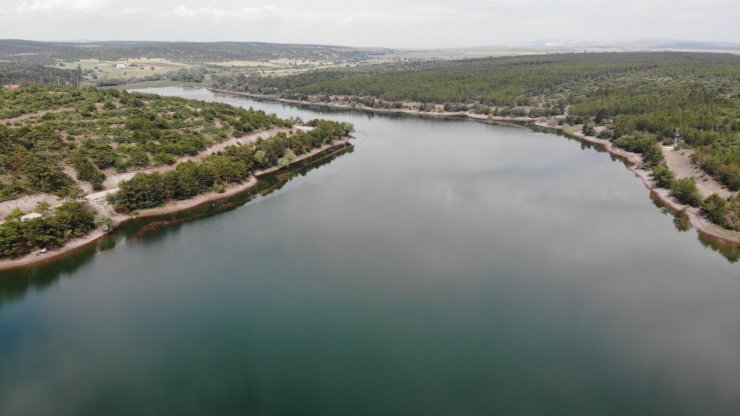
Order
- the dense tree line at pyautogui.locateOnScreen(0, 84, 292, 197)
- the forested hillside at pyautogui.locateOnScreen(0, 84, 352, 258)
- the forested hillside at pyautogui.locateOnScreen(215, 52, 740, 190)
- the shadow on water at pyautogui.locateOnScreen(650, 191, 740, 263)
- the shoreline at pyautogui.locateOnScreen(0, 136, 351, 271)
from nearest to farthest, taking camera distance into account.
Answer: the shoreline at pyautogui.locateOnScreen(0, 136, 351, 271), the shadow on water at pyautogui.locateOnScreen(650, 191, 740, 263), the forested hillside at pyautogui.locateOnScreen(0, 84, 352, 258), the dense tree line at pyautogui.locateOnScreen(0, 84, 292, 197), the forested hillside at pyautogui.locateOnScreen(215, 52, 740, 190)

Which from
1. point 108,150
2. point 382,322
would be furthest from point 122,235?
point 382,322

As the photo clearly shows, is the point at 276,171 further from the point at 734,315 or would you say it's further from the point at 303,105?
the point at 303,105

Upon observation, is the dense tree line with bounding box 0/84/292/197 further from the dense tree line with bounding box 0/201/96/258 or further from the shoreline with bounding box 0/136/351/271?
the shoreline with bounding box 0/136/351/271

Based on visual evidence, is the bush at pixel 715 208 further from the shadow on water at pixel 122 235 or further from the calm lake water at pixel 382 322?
the shadow on water at pixel 122 235

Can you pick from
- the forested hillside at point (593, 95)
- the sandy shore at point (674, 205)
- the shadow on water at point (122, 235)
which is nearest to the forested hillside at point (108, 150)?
the shadow on water at point (122, 235)

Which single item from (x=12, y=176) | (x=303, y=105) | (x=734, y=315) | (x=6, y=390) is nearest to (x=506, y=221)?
(x=734, y=315)

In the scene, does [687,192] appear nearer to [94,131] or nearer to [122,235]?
[122,235]

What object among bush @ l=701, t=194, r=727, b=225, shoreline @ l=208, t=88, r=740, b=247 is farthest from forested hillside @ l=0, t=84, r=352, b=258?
bush @ l=701, t=194, r=727, b=225

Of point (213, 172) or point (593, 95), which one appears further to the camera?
point (593, 95)
